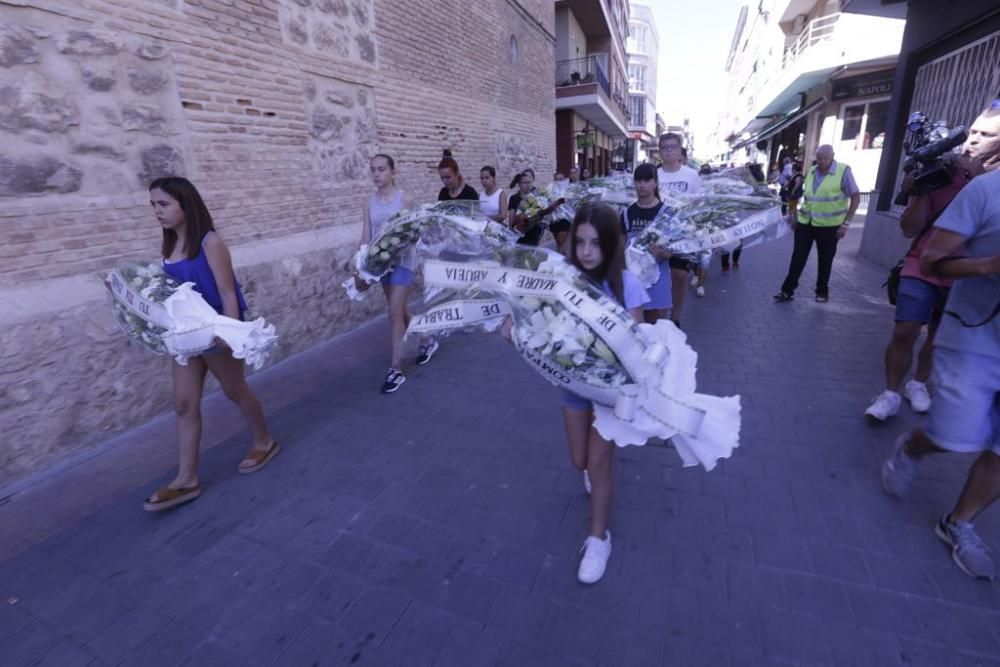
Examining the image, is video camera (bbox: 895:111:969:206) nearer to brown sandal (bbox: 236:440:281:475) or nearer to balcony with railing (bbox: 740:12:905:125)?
brown sandal (bbox: 236:440:281:475)

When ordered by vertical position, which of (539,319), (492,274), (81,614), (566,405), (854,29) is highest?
(854,29)

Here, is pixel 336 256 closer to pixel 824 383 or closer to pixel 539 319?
pixel 539 319

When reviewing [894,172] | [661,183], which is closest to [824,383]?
[661,183]

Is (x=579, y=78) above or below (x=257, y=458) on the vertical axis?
above

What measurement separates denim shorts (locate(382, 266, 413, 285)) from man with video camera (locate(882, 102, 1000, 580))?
3625mm

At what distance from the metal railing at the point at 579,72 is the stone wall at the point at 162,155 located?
13.4m

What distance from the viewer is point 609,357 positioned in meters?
1.96

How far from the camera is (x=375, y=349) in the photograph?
5859mm

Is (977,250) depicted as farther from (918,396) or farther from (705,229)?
(918,396)

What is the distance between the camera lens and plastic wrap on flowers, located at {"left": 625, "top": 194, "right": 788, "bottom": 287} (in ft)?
13.0

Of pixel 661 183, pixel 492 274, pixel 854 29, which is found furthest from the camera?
pixel 854 29

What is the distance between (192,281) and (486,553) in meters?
2.33

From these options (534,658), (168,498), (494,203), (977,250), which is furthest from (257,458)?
(977,250)

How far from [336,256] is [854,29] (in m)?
17.2
